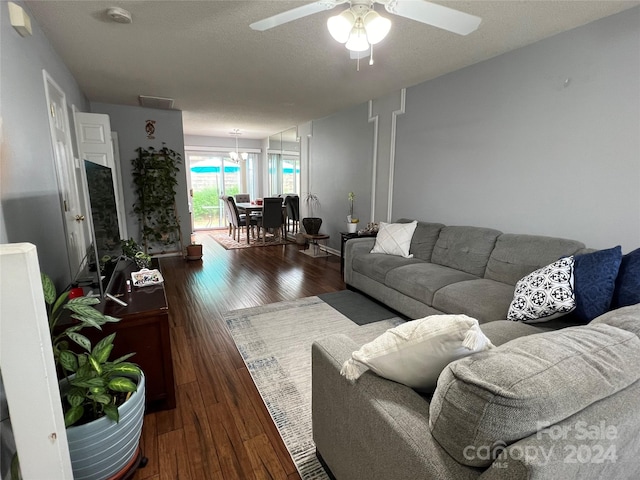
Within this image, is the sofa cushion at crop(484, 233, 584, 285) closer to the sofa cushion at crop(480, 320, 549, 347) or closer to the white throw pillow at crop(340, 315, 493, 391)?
the sofa cushion at crop(480, 320, 549, 347)

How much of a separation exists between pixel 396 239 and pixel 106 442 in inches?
115

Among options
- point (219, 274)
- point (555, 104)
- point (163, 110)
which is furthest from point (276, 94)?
point (555, 104)

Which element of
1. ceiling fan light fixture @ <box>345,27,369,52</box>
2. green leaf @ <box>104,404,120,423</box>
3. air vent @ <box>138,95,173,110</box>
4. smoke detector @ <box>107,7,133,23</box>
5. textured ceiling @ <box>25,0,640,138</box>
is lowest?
green leaf @ <box>104,404,120,423</box>

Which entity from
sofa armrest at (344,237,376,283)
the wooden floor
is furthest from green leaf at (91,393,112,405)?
sofa armrest at (344,237,376,283)

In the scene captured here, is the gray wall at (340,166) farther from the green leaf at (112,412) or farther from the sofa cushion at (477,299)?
the green leaf at (112,412)

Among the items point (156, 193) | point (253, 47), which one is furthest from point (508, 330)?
point (156, 193)

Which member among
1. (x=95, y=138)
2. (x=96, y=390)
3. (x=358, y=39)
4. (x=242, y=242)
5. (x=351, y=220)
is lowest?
(x=242, y=242)

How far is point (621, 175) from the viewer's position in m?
2.14

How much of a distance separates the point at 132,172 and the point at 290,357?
173 inches

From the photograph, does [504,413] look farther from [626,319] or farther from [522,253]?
[522,253]

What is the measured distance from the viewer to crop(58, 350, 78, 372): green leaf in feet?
3.90

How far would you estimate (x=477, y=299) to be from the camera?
2.21 m

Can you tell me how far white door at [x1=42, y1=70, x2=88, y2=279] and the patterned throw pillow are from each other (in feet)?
10.1

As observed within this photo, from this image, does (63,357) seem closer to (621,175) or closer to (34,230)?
(34,230)
